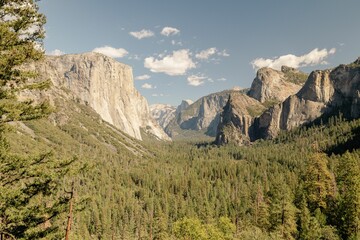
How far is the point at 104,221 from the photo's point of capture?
4808 inches

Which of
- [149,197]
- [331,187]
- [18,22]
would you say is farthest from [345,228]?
[149,197]

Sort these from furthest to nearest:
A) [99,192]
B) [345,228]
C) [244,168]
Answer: [244,168]
[99,192]
[345,228]

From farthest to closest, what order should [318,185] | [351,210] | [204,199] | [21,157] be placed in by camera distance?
[204,199] < [318,185] < [351,210] < [21,157]

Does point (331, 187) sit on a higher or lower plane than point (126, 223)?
higher

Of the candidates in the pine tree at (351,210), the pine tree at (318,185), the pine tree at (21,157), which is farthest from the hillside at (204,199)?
the pine tree at (21,157)

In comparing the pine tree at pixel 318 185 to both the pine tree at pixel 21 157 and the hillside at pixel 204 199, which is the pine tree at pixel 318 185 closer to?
the hillside at pixel 204 199

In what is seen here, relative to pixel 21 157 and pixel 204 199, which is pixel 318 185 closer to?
pixel 21 157

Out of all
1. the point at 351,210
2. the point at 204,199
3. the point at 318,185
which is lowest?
the point at 204,199

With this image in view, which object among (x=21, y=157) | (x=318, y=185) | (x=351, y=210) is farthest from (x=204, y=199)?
(x=21, y=157)

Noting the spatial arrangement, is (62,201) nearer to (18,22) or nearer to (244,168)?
(18,22)

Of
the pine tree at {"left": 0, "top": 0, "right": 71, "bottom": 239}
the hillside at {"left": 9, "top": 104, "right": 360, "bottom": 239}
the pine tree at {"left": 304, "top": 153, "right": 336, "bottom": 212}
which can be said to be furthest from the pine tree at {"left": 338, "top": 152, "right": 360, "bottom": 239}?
the pine tree at {"left": 0, "top": 0, "right": 71, "bottom": 239}

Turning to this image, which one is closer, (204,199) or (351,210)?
(351,210)

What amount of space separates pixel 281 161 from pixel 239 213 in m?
91.7

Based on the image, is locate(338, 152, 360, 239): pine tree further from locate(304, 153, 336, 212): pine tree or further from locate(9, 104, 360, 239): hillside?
locate(304, 153, 336, 212): pine tree
